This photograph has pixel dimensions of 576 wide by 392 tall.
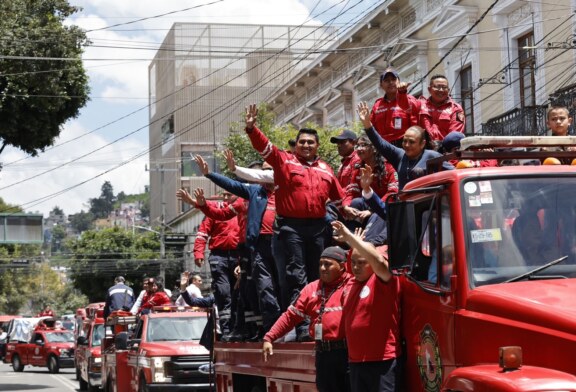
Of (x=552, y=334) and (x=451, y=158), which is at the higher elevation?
(x=451, y=158)

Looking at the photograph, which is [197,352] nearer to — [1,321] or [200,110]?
[1,321]

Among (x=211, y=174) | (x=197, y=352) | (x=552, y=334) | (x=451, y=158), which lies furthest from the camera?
(x=197, y=352)

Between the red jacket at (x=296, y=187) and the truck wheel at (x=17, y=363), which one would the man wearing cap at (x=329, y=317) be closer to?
the red jacket at (x=296, y=187)

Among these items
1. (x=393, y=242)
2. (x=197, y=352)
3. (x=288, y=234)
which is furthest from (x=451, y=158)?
(x=197, y=352)

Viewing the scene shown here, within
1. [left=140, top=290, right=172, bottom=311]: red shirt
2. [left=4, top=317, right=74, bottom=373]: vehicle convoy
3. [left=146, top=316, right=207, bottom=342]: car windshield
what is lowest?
[left=4, top=317, right=74, bottom=373]: vehicle convoy

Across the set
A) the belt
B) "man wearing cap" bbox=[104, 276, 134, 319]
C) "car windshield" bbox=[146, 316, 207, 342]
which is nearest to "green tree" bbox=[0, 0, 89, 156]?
"man wearing cap" bbox=[104, 276, 134, 319]

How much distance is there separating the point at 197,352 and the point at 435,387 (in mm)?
10319

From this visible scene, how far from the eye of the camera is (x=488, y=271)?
6676mm

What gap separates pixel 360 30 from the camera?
122ft

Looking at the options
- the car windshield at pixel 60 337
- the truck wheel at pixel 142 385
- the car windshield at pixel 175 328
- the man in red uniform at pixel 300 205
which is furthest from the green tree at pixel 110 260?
the man in red uniform at pixel 300 205

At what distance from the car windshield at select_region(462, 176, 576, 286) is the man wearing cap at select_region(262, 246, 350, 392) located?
182 centimetres

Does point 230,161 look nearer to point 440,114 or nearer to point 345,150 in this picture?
point 345,150

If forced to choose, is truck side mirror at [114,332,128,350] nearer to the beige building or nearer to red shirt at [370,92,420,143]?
the beige building

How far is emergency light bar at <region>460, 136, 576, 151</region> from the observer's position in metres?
7.51
